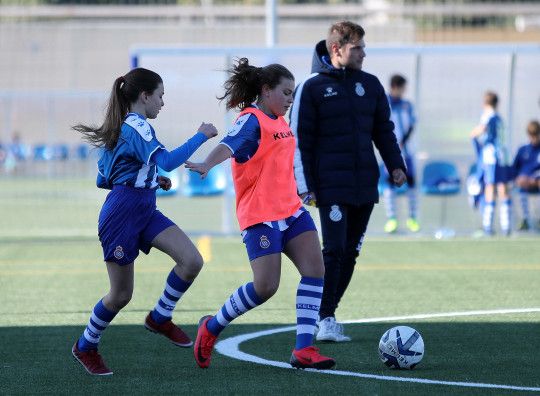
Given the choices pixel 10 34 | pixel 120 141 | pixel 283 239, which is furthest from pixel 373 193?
pixel 10 34

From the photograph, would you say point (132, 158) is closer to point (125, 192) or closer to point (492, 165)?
point (125, 192)

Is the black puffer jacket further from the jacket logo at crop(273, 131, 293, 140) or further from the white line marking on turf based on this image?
the white line marking on turf

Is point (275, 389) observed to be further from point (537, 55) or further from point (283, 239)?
point (537, 55)

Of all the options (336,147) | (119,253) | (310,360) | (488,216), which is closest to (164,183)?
(119,253)

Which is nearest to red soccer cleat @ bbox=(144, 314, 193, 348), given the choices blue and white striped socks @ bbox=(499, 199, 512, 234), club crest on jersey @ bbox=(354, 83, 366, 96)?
club crest on jersey @ bbox=(354, 83, 366, 96)

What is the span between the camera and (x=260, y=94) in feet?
24.5

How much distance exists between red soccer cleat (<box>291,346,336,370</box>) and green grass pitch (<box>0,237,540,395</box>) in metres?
0.06

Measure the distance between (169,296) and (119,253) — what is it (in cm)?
73

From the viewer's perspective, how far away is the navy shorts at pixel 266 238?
23.9 feet

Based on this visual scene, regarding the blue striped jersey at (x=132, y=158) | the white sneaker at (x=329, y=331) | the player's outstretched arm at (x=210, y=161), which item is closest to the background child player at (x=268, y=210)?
the player's outstretched arm at (x=210, y=161)

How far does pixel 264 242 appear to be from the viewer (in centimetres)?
727

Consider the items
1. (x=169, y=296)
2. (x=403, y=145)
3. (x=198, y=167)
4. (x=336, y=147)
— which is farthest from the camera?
(x=403, y=145)

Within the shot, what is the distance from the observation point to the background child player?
286 inches

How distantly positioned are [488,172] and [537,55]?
1.93 meters
